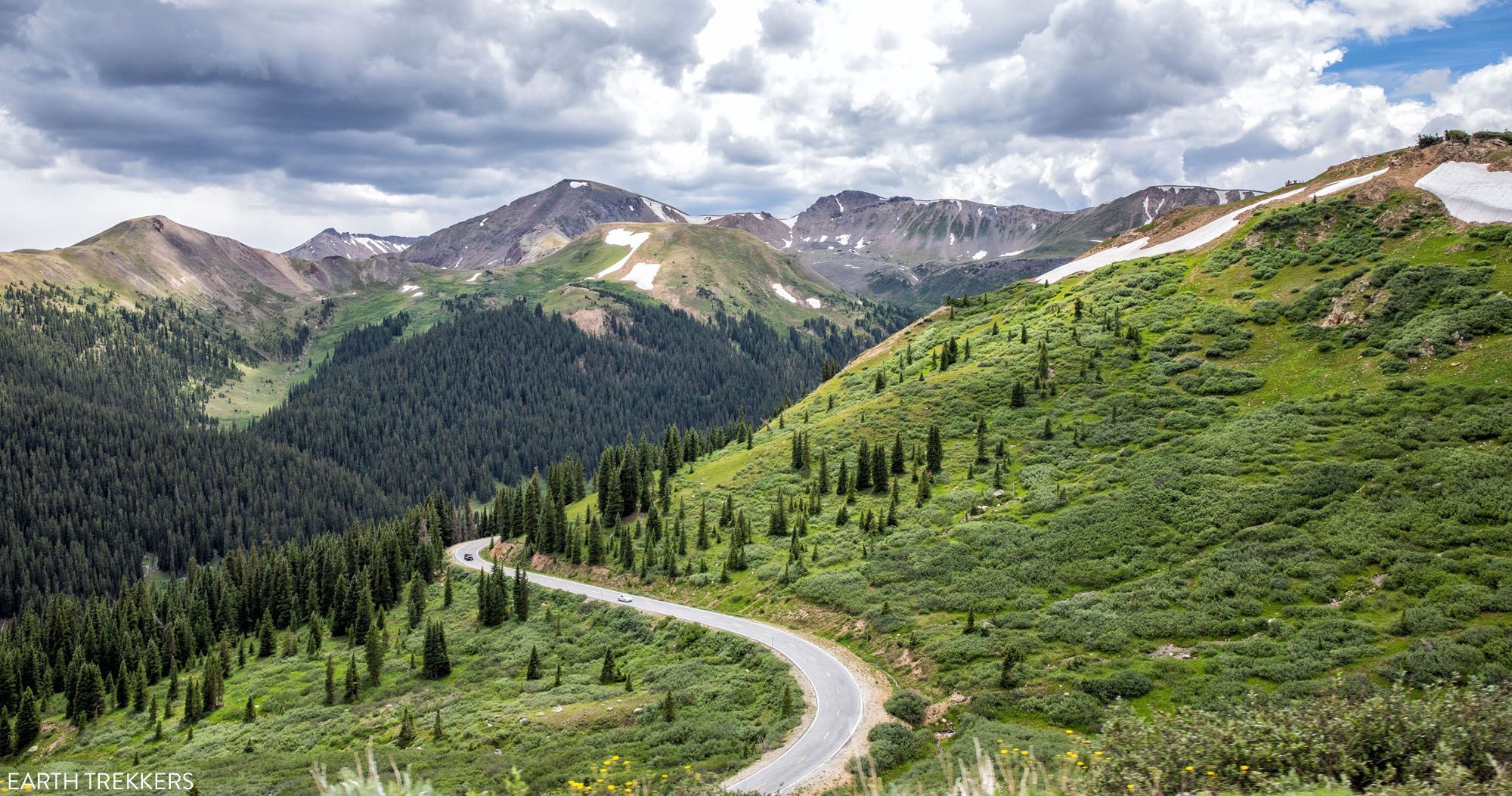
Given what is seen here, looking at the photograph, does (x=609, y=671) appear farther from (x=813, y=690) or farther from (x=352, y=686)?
(x=352, y=686)

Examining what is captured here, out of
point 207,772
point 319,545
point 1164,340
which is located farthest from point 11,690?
point 1164,340

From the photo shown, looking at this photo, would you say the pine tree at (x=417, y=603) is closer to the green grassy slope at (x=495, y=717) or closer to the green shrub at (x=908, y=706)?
the green grassy slope at (x=495, y=717)

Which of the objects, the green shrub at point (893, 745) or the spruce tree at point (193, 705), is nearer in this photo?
the green shrub at point (893, 745)

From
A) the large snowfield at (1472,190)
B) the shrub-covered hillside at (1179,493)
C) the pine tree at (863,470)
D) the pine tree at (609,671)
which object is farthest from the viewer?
the pine tree at (863,470)

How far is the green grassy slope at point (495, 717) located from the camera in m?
45.7

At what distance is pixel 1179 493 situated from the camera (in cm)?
6625

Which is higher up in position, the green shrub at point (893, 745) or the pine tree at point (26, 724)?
the green shrub at point (893, 745)

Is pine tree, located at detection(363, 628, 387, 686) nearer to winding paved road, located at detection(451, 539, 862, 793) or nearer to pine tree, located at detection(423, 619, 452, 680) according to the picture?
pine tree, located at detection(423, 619, 452, 680)

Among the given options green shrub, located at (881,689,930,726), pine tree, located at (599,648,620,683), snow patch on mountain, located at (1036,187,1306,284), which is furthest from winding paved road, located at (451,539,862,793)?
snow patch on mountain, located at (1036,187,1306,284)

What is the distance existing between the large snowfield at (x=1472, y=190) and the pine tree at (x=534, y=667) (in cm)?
11316

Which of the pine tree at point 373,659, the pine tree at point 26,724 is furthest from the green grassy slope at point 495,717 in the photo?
the pine tree at point 26,724

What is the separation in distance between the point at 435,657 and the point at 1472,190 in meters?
132

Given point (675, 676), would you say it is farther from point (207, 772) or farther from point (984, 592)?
point (207, 772)

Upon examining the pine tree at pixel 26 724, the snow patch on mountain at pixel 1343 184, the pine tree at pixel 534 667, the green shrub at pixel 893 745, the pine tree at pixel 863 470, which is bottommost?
the pine tree at pixel 26 724
